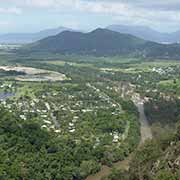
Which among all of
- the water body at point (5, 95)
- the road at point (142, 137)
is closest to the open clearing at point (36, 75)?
the water body at point (5, 95)

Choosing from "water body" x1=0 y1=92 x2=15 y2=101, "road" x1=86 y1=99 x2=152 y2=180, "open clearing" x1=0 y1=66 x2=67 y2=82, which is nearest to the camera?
"road" x1=86 y1=99 x2=152 y2=180

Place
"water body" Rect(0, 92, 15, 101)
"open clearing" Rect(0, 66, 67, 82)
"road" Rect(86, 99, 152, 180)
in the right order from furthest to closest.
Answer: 1. "open clearing" Rect(0, 66, 67, 82)
2. "water body" Rect(0, 92, 15, 101)
3. "road" Rect(86, 99, 152, 180)

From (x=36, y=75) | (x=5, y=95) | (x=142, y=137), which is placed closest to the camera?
(x=142, y=137)

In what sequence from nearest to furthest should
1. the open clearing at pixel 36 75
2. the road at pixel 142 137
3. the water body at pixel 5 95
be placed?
A: the road at pixel 142 137 → the water body at pixel 5 95 → the open clearing at pixel 36 75

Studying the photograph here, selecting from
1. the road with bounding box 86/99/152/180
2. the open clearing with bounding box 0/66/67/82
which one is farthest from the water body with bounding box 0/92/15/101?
the road with bounding box 86/99/152/180

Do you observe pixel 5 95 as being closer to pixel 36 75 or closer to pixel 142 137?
pixel 36 75

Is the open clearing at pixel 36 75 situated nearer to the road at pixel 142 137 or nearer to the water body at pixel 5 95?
the water body at pixel 5 95

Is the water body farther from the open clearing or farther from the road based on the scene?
the road

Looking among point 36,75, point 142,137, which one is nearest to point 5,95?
point 36,75

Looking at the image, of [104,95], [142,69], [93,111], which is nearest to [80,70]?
[142,69]
